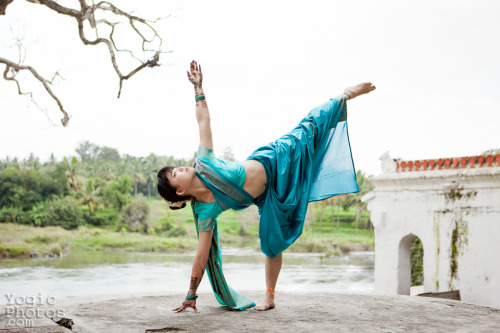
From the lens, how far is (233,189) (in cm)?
301

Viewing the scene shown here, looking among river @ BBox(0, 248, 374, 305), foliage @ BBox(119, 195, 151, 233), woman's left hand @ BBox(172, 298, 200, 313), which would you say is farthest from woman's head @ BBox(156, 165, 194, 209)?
→ foliage @ BBox(119, 195, 151, 233)

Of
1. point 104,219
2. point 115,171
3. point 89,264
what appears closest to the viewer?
point 89,264

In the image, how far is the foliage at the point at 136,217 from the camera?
37.6 m

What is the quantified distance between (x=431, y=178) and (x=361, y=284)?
19407 mm

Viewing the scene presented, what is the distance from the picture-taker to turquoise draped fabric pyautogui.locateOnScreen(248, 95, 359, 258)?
3143mm

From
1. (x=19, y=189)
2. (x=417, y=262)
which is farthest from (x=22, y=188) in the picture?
(x=417, y=262)

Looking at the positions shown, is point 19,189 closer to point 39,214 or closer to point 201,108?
point 39,214

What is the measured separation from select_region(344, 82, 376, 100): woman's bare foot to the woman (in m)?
0.25

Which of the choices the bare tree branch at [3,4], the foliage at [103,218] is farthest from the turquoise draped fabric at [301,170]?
the foliage at [103,218]

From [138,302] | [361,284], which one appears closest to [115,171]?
[361,284]

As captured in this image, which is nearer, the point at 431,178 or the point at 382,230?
the point at 431,178

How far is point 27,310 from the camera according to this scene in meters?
2.73

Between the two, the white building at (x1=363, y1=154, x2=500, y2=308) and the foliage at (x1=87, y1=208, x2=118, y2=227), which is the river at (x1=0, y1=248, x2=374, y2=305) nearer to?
the foliage at (x1=87, y1=208, x2=118, y2=227)

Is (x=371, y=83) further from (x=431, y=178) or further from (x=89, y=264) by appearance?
(x=89, y=264)
